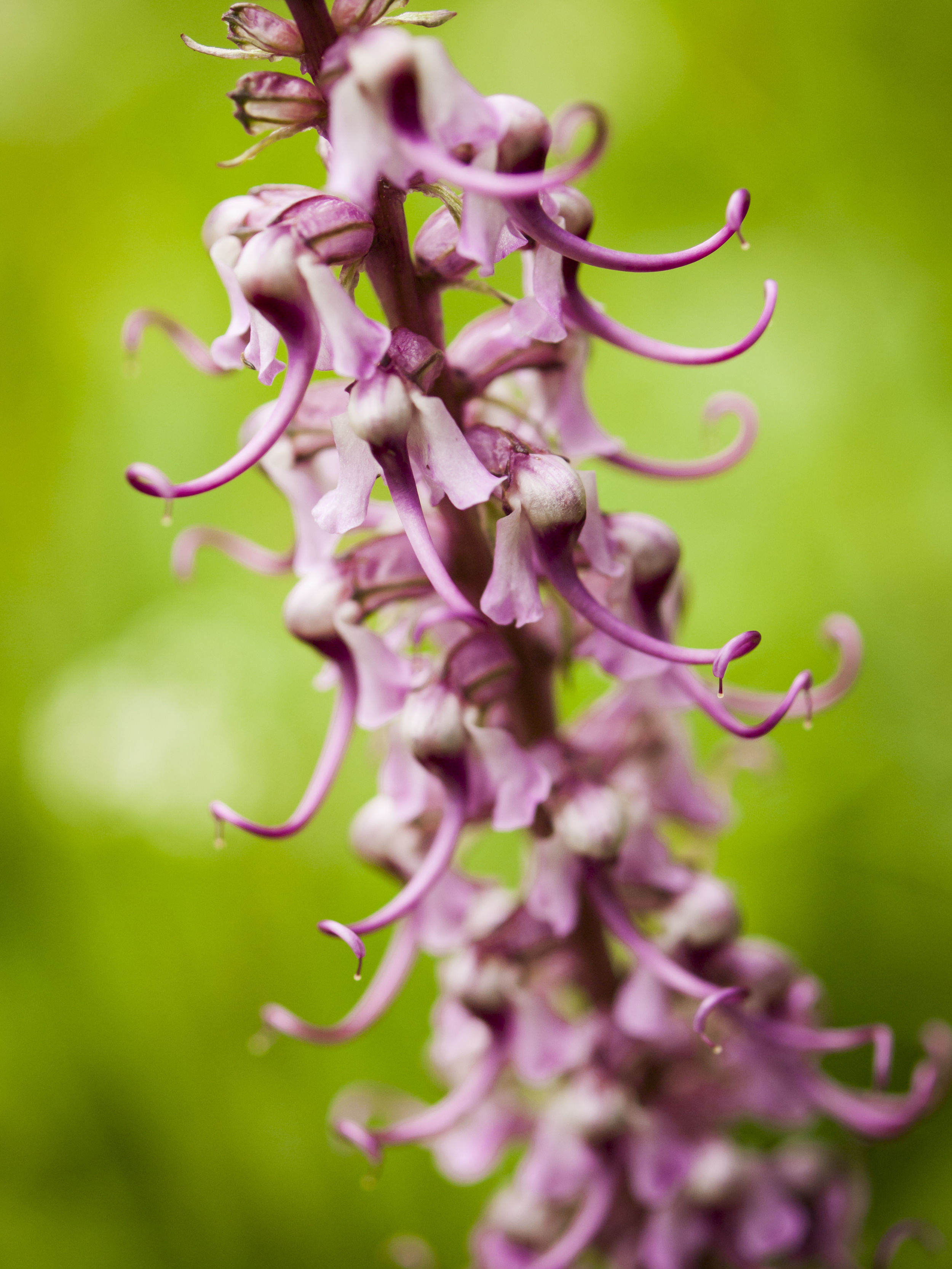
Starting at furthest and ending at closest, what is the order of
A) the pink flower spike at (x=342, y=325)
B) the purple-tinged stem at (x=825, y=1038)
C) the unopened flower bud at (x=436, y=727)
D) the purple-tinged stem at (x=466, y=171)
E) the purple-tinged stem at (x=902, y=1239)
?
the purple-tinged stem at (x=902, y=1239)
the purple-tinged stem at (x=825, y=1038)
the unopened flower bud at (x=436, y=727)
the pink flower spike at (x=342, y=325)
the purple-tinged stem at (x=466, y=171)

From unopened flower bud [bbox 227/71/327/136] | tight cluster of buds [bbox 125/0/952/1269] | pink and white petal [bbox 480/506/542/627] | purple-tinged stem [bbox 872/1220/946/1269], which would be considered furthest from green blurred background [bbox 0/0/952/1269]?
unopened flower bud [bbox 227/71/327/136]

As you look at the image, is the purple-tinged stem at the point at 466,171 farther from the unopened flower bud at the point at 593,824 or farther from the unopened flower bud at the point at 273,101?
the unopened flower bud at the point at 593,824

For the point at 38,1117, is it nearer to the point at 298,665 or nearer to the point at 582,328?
the point at 298,665

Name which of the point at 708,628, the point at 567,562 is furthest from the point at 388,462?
the point at 708,628

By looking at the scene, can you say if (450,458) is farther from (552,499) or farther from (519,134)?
(519,134)

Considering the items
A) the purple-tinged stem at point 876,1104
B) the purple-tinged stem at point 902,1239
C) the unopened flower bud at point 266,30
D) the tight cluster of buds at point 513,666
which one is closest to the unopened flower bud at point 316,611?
the tight cluster of buds at point 513,666

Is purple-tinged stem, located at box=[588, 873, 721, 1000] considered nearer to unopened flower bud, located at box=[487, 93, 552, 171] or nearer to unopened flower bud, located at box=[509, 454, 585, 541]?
unopened flower bud, located at box=[509, 454, 585, 541]
